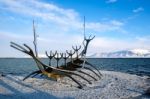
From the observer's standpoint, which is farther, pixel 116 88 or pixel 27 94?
pixel 116 88

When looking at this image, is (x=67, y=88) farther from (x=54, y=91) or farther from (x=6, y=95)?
(x=6, y=95)

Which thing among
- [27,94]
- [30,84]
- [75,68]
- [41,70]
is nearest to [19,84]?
[30,84]

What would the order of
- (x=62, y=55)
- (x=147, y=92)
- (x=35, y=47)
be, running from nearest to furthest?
(x=147, y=92), (x=35, y=47), (x=62, y=55)

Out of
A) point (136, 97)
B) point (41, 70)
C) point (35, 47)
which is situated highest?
point (35, 47)

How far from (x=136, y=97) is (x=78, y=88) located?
14.0 ft

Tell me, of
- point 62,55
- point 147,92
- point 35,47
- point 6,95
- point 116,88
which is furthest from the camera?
point 62,55

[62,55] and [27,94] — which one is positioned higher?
[62,55]

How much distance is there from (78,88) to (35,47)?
4.59 meters

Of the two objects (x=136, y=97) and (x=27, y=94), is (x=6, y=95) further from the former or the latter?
(x=136, y=97)

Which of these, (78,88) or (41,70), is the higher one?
(41,70)

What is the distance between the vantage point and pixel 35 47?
65.0 feet

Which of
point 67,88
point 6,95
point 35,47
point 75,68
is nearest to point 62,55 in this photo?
point 75,68

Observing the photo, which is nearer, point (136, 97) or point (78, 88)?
point (136, 97)

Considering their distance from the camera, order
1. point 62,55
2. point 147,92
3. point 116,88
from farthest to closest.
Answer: point 62,55, point 116,88, point 147,92
